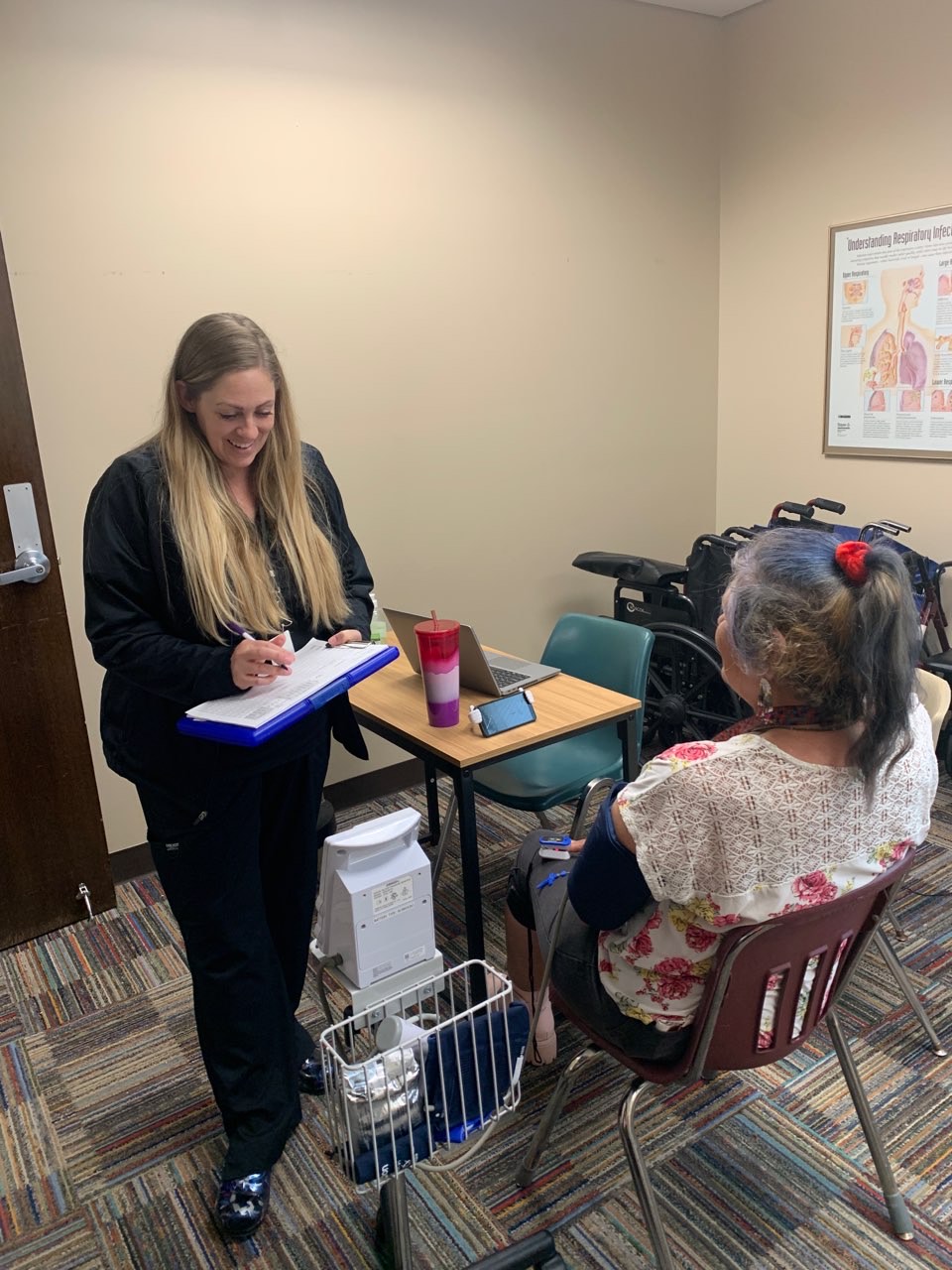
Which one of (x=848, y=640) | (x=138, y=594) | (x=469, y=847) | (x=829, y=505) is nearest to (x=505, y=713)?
(x=469, y=847)

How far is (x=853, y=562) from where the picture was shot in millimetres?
1215

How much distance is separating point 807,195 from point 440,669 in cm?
267

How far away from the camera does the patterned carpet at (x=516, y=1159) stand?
164 cm

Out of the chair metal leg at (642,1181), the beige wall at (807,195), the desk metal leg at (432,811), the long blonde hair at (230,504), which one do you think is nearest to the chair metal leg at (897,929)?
the chair metal leg at (642,1181)

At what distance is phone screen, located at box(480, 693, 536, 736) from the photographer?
2.07 meters

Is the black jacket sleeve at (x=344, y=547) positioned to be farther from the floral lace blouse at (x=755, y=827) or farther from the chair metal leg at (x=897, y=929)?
the chair metal leg at (x=897, y=929)

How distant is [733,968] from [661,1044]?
0.70 ft

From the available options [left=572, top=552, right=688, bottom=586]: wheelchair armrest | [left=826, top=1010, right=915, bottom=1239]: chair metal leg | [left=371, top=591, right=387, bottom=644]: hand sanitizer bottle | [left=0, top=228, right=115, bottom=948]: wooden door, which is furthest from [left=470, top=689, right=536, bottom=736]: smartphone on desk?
[left=572, top=552, right=688, bottom=586]: wheelchair armrest

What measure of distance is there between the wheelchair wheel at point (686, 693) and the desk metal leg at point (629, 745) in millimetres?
989

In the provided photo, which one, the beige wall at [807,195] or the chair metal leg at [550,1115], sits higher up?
the beige wall at [807,195]

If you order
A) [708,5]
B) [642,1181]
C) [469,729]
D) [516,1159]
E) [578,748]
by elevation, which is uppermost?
[708,5]

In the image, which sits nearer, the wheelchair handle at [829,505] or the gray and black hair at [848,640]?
Result: the gray and black hair at [848,640]

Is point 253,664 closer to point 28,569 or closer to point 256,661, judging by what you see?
point 256,661

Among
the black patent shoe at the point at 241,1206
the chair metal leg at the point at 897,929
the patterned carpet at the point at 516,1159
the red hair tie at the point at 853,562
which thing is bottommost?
the patterned carpet at the point at 516,1159
